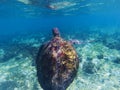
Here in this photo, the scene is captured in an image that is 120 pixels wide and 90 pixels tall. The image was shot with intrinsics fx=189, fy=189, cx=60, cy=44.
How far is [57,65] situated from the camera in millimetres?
7031

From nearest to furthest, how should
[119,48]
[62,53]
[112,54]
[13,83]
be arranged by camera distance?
1. [62,53]
2. [13,83]
3. [112,54]
4. [119,48]

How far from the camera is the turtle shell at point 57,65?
709 centimetres

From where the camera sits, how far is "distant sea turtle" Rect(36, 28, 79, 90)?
7.09m

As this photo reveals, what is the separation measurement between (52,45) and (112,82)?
7.22 meters

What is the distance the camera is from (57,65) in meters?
7.03

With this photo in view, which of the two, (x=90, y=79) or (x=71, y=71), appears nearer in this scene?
(x=71, y=71)

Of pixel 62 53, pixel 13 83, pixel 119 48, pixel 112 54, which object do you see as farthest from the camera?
pixel 119 48

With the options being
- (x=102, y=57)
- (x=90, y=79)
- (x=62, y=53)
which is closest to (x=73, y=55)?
(x=62, y=53)

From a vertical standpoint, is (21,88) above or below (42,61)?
below

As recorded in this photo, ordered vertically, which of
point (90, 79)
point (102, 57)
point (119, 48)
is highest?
point (90, 79)

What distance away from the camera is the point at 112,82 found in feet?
42.7

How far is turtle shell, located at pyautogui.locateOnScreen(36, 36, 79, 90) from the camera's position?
7086 millimetres

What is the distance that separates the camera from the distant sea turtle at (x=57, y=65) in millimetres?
7086

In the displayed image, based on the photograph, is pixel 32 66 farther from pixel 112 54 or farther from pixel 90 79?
pixel 112 54
